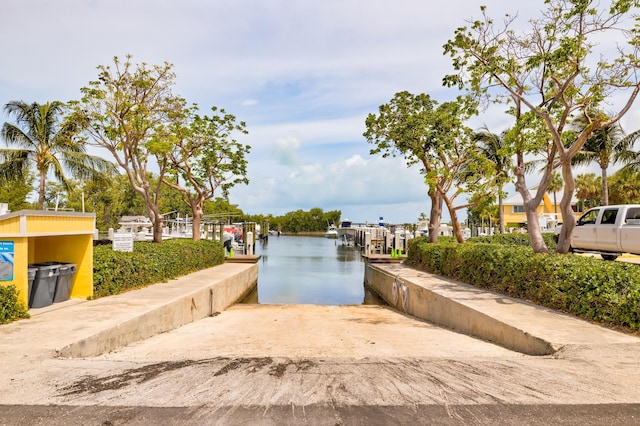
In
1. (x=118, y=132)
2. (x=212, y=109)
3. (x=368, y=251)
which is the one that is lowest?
(x=368, y=251)

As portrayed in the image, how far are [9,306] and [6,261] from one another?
0.92m

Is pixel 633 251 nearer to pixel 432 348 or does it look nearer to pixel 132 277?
pixel 432 348

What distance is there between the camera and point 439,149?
23359 millimetres

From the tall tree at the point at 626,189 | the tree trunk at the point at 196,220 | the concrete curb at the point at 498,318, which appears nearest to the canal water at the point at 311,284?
the tree trunk at the point at 196,220

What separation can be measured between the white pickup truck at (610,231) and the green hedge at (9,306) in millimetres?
16791

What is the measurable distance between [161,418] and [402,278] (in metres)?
14.5

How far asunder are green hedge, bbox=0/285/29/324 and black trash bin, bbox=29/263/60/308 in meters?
1.03

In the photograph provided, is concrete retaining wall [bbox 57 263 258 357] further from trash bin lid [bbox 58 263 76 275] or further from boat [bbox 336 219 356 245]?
boat [bbox 336 219 356 245]

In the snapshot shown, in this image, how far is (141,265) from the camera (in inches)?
549

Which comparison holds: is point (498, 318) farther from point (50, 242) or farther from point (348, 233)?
point (348, 233)

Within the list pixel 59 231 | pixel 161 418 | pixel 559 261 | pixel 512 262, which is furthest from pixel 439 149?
pixel 161 418

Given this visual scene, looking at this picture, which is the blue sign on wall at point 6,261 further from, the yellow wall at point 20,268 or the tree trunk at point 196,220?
the tree trunk at point 196,220

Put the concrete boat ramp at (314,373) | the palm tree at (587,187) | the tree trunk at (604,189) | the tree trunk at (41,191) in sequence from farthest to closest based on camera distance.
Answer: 1. the palm tree at (587,187)
2. the tree trunk at (604,189)
3. the tree trunk at (41,191)
4. the concrete boat ramp at (314,373)

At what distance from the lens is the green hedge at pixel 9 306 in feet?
27.0
